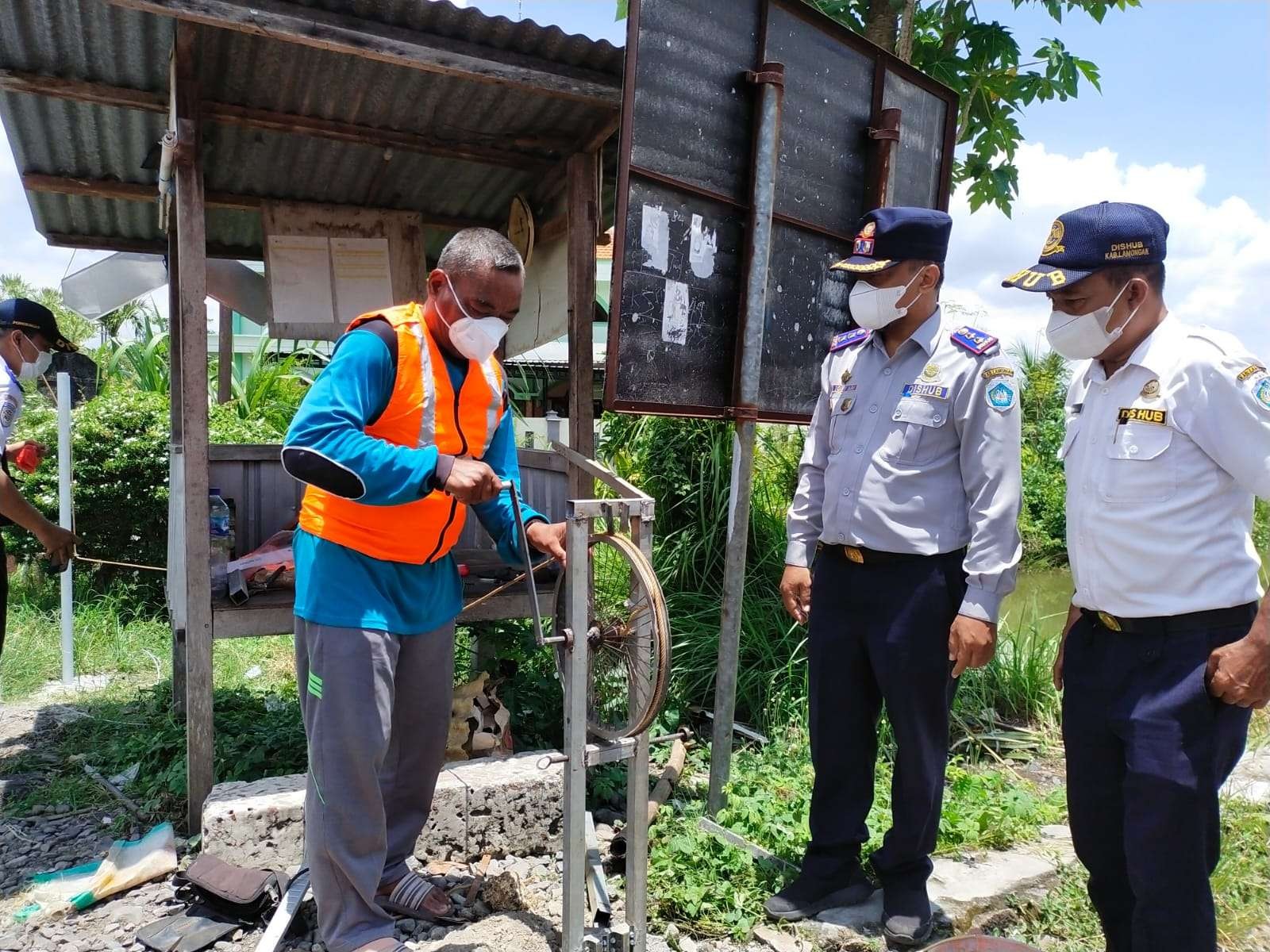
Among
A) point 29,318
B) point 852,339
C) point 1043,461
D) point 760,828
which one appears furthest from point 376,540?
point 1043,461

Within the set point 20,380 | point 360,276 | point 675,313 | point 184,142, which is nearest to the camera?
point 675,313

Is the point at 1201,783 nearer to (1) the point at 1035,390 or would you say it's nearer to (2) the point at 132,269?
(2) the point at 132,269

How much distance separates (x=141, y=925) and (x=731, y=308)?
3105 millimetres

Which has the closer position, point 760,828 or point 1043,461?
point 760,828

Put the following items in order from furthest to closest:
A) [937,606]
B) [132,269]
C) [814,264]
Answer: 1. [132,269]
2. [814,264]
3. [937,606]

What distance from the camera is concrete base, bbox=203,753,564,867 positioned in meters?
3.34

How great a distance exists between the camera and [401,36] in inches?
137

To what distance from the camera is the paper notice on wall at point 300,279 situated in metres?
5.28

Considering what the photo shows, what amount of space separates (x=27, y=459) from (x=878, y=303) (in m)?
4.09

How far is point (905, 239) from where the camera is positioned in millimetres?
2928

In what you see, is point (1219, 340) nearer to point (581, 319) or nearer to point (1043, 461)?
point (581, 319)

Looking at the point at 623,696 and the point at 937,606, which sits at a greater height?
the point at 937,606

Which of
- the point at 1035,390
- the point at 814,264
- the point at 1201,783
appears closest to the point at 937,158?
the point at 814,264

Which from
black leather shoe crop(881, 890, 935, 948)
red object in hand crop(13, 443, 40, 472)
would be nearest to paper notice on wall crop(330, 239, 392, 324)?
red object in hand crop(13, 443, 40, 472)
